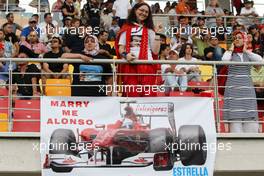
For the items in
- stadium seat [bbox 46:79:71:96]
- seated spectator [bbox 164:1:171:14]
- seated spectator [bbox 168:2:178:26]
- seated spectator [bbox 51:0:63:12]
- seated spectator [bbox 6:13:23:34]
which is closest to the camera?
stadium seat [bbox 46:79:71:96]

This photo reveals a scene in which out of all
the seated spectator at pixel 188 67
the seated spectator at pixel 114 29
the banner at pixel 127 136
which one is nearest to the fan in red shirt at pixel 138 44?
the banner at pixel 127 136

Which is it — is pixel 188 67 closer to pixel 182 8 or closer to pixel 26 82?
pixel 26 82

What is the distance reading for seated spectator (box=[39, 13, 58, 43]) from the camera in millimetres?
16141

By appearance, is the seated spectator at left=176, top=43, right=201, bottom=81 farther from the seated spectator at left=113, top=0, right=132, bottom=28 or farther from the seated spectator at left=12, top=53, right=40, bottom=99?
the seated spectator at left=113, top=0, right=132, bottom=28

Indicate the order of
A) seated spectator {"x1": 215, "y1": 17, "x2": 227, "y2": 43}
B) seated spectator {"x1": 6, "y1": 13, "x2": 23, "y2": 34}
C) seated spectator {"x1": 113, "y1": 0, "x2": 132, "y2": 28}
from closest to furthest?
seated spectator {"x1": 6, "y1": 13, "x2": 23, "y2": 34} < seated spectator {"x1": 113, "y1": 0, "x2": 132, "y2": 28} < seated spectator {"x1": 215, "y1": 17, "x2": 227, "y2": 43}

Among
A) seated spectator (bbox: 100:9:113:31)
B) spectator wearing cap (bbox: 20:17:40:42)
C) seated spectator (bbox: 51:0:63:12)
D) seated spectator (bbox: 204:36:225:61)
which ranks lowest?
seated spectator (bbox: 204:36:225:61)

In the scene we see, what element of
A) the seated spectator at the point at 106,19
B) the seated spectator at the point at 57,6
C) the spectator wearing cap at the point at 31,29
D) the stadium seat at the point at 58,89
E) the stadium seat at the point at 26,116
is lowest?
the stadium seat at the point at 26,116

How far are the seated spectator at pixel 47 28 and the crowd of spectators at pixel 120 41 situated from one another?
18 mm

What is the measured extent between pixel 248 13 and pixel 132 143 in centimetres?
904

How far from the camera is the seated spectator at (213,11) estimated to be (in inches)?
731

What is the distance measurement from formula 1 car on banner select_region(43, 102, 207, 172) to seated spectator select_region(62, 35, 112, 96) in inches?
20.0

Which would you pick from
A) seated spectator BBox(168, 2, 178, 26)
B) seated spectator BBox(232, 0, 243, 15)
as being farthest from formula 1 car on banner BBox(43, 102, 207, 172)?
seated spectator BBox(232, 0, 243, 15)

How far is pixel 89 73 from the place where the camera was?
11.5 meters

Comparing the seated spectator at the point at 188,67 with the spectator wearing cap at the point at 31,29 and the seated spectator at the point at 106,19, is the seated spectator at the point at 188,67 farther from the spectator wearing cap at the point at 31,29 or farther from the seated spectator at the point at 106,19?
the seated spectator at the point at 106,19
